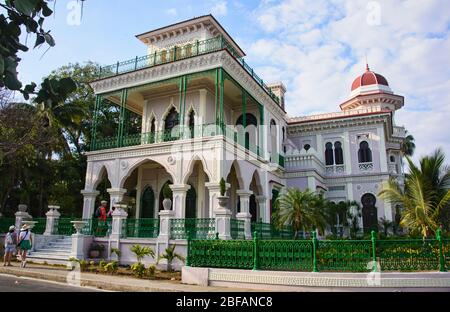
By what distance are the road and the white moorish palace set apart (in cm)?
410

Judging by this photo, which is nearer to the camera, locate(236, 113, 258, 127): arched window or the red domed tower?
locate(236, 113, 258, 127): arched window

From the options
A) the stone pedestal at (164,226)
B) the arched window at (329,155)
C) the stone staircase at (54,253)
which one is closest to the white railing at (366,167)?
the arched window at (329,155)

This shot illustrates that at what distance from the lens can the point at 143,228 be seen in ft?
40.9

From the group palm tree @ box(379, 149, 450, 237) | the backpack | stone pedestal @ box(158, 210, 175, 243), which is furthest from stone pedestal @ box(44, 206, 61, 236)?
palm tree @ box(379, 149, 450, 237)

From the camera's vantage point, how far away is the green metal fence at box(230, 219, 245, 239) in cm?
1114

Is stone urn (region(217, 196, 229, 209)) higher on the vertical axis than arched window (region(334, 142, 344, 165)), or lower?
lower

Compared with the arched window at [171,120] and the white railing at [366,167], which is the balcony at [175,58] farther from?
the white railing at [366,167]

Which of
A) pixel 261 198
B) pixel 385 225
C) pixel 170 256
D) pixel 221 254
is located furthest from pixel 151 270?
pixel 385 225

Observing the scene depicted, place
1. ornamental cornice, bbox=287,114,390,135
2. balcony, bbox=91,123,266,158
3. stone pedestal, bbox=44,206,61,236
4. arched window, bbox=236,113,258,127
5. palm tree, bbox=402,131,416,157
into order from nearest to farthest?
stone pedestal, bbox=44,206,61,236 < balcony, bbox=91,123,266,158 < arched window, bbox=236,113,258,127 < ornamental cornice, bbox=287,114,390,135 < palm tree, bbox=402,131,416,157

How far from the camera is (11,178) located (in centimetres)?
1980

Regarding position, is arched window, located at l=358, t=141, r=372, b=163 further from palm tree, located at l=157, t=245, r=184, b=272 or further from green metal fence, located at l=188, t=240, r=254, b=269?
green metal fence, located at l=188, t=240, r=254, b=269

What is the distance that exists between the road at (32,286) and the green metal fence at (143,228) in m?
3.70
